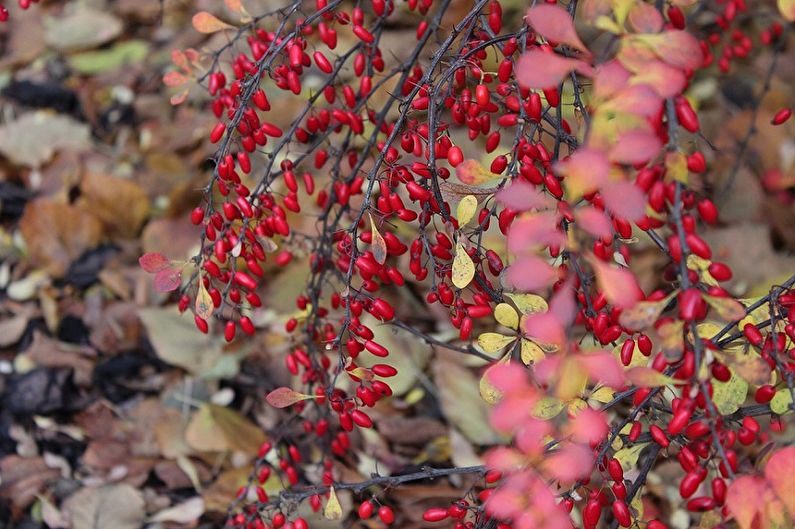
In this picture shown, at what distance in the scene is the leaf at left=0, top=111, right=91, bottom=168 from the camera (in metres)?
2.15

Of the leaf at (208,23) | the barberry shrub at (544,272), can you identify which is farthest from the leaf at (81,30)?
the leaf at (208,23)

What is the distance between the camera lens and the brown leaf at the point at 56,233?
1.93 meters

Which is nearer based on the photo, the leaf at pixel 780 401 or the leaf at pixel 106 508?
the leaf at pixel 780 401

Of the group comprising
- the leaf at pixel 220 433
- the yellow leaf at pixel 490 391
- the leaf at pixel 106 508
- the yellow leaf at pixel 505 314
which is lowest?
the leaf at pixel 106 508

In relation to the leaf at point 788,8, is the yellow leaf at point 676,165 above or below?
below

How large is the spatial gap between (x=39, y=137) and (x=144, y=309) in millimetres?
691

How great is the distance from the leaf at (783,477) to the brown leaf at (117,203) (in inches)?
63.1

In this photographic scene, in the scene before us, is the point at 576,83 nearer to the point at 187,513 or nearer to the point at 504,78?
the point at 504,78

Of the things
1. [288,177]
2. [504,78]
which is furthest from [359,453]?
[504,78]

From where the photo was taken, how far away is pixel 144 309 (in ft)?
5.90

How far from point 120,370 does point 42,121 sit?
2.73ft

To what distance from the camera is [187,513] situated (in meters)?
1.53

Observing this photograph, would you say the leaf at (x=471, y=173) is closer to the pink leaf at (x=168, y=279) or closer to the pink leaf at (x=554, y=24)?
the pink leaf at (x=554, y=24)

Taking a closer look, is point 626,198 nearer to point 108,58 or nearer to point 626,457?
point 626,457
